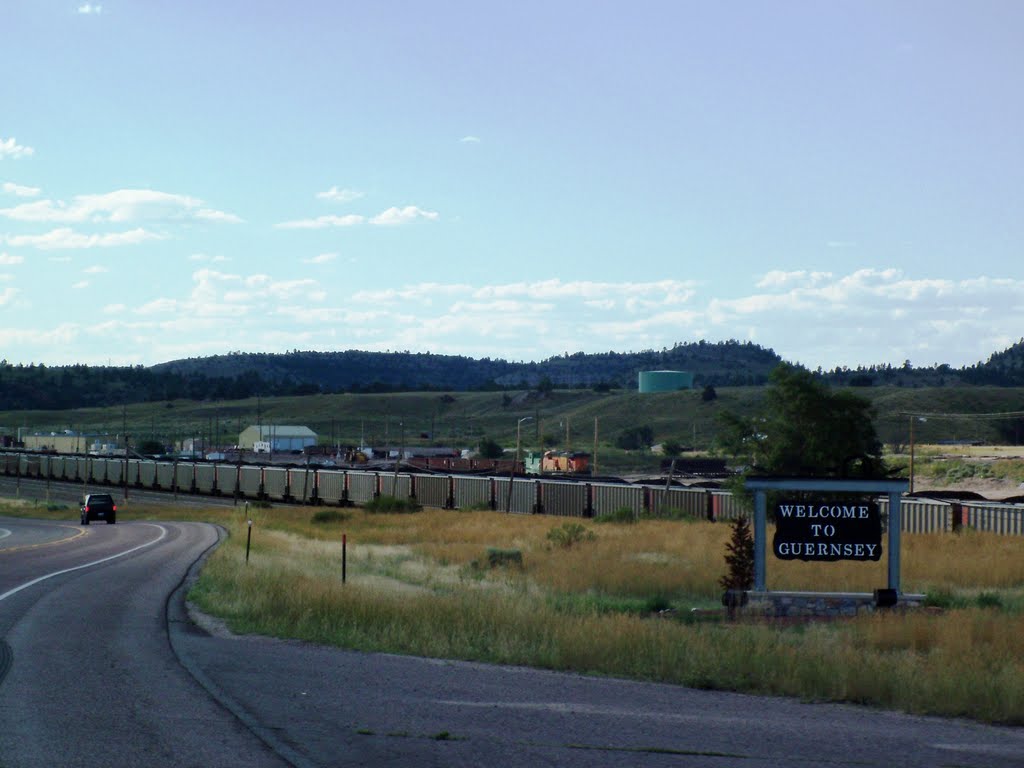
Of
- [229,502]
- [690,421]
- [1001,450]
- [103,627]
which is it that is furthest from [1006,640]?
[690,421]

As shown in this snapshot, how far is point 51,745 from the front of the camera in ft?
32.6

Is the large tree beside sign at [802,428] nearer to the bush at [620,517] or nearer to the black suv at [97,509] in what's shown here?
the bush at [620,517]

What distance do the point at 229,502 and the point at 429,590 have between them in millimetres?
63914

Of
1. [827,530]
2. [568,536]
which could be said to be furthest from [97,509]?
[827,530]

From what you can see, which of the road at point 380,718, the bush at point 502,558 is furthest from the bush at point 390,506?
the road at point 380,718

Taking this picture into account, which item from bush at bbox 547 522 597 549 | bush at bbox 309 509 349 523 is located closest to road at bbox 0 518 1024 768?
bush at bbox 547 522 597 549

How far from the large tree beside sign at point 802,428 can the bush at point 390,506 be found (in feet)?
95.9

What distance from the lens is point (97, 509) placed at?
201ft

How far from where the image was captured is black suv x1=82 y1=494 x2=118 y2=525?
60709 millimetres

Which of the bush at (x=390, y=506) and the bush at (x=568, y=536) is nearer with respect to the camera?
the bush at (x=568, y=536)

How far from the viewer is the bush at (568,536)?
1554 inches

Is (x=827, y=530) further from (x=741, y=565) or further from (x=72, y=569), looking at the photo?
(x=72, y=569)

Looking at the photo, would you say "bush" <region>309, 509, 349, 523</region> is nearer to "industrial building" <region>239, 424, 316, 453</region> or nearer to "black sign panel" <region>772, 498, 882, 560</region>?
"black sign panel" <region>772, 498, 882, 560</region>

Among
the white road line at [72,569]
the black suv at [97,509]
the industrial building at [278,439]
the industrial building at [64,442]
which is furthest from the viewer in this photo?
the industrial building at [64,442]
